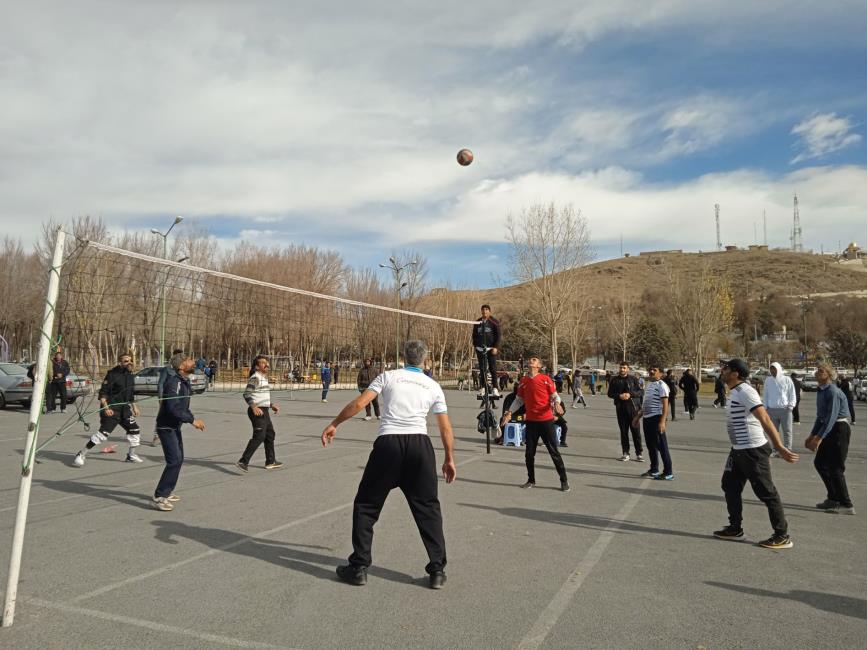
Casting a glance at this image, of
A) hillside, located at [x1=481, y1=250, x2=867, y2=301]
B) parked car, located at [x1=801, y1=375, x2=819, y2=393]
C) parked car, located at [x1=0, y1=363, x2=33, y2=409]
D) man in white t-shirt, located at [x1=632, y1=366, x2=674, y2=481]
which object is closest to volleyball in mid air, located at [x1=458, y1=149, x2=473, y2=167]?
man in white t-shirt, located at [x1=632, y1=366, x2=674, y2=481]

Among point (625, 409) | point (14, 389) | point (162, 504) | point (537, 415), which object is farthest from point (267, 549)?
point (14, 389)

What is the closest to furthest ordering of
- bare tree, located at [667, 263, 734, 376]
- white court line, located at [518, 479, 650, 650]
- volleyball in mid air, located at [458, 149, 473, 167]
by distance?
white court line, located at [518, 479, 650, 650], volleyball in mid air, located at [458, 149, 473, 167], bare tree, located at [667, 263, 734, 376]

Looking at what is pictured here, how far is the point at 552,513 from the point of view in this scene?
7.67 meters

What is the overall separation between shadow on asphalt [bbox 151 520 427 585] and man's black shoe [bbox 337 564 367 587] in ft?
0.44

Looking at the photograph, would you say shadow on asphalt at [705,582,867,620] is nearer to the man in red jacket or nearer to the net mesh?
the man in red jacket

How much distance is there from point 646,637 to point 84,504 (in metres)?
6.83

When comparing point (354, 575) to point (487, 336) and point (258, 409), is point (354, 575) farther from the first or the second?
point (487, 336)

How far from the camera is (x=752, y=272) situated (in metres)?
138

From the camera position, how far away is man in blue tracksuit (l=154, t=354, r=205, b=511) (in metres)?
7.56

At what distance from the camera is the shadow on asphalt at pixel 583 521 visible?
689cm

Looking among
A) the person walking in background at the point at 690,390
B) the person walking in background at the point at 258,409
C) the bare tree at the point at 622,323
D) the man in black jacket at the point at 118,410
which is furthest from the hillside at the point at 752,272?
the person walking in background at the point at 258,409

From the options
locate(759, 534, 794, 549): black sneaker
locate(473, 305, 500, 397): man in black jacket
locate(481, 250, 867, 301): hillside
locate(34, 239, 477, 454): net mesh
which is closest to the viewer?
locate(759, 534, 794, 549): black sneaker

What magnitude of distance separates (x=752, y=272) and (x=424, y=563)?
15043cm

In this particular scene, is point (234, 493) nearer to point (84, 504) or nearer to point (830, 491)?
point (84, 504)
